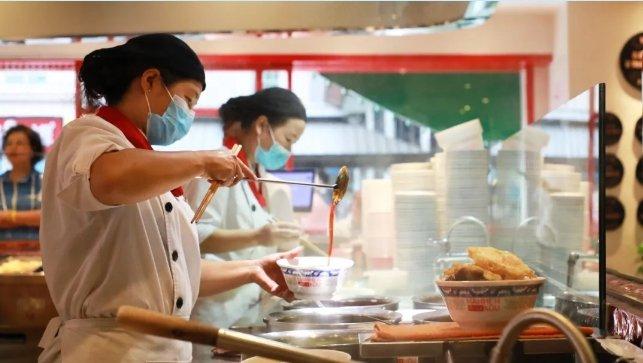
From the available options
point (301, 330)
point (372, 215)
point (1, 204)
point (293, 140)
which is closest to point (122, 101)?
point (301, 330)

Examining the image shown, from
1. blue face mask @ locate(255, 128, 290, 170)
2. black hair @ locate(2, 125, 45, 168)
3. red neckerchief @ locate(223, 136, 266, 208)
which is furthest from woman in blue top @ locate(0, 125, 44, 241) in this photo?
blue face mask @ locate(255, 128, 290, 170)

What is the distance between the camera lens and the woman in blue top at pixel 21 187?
367cm

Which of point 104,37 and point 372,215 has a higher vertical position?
point 104,37

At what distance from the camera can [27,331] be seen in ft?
10.8

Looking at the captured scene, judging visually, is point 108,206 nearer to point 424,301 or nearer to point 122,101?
point 122,101

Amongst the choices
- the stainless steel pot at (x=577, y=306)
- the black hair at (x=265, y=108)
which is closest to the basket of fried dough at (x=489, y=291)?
the stainless steel pot at (x=577, y=306)

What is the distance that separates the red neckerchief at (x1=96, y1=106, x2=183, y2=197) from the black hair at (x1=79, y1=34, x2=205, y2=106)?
4 centimetres

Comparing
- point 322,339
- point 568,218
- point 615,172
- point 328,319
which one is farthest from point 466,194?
point 615,172

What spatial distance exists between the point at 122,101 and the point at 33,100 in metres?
2.42

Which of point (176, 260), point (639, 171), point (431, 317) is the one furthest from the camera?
point (639, 171)

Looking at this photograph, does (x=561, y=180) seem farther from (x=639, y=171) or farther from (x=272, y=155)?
(x=639, y=171)

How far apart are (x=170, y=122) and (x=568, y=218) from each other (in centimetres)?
109

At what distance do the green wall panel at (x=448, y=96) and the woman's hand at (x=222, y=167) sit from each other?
2.52 meters

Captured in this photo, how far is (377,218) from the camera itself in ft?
10.6
